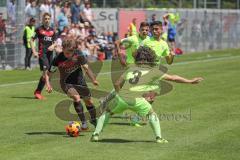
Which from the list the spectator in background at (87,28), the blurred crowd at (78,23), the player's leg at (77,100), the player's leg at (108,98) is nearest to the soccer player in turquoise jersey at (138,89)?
the player's leg at (108,98)

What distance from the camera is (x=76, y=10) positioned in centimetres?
3494

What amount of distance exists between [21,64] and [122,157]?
20617 millimetres

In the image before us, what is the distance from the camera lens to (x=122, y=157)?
35.1 feet

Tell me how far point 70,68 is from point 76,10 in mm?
21742

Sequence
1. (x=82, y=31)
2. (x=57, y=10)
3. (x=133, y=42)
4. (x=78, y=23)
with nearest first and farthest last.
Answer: (x=133, y=42) → (x=57, y=10) → (x=82, y=31) → (x=78, y=23)

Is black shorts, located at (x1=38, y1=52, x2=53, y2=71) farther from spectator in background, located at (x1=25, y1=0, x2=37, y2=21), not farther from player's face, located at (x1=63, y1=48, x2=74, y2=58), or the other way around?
spectator in background, located at (x1=25, y1=0, x2=37, y2=21)

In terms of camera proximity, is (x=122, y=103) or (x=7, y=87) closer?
(x=122, y=103)

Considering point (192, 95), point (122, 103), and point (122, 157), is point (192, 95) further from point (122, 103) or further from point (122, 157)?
point (122, 157)

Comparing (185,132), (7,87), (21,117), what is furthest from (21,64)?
(185,132)

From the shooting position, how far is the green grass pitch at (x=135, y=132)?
11008 millimetres

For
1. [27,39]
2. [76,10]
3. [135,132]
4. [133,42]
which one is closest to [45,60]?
[133,42]

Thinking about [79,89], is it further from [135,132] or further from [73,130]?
[135,132]

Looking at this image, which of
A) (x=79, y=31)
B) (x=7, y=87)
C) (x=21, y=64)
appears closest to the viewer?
(x=7, y=87)

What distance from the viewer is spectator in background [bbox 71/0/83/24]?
3494 centimetres
